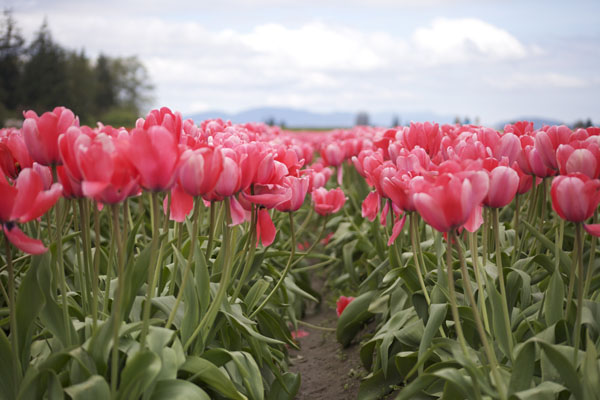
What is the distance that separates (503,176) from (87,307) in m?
1.89

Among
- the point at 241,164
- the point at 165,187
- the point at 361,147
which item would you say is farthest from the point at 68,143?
the point at 361,147

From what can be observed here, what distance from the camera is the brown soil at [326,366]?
402 centimetres

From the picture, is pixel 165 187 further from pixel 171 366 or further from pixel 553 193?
pixel 553 193

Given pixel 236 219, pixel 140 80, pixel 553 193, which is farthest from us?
pixel 140 80

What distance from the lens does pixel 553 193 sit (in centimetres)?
208

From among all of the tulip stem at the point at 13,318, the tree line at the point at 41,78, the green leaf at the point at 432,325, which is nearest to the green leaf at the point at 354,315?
the green leaf at the point at 432,325

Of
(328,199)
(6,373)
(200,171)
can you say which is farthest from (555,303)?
(328,199)

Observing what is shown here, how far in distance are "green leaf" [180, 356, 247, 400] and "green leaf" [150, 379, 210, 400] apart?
14 centimetres

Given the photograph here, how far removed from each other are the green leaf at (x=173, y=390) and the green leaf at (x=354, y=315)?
6.56 ft

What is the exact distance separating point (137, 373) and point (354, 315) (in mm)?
2348

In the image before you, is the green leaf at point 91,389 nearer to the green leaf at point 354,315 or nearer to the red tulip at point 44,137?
the red tulip at point 44,137

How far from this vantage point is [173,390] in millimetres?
2160

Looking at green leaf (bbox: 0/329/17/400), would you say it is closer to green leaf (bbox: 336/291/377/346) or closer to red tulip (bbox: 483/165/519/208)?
red tulip (bbox: 483/165/519/208)

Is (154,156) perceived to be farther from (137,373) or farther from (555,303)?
(555,303)
